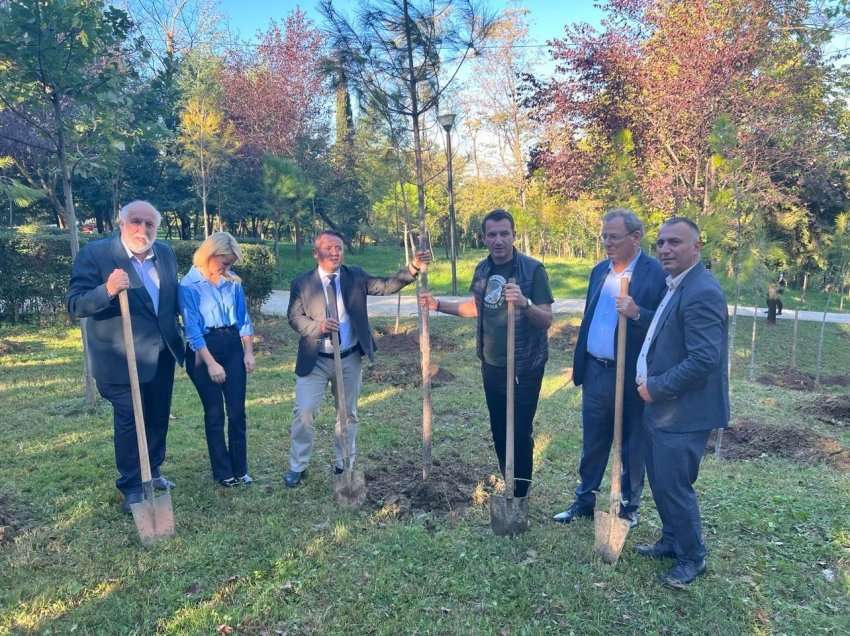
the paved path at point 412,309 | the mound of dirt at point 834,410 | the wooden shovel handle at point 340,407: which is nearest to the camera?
the wooden shovel handle at point 340,407

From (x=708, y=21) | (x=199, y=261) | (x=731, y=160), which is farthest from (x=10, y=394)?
(x=708, y=21)

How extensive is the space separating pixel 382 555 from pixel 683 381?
2.02m

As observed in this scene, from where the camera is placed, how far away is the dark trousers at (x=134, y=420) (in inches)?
149

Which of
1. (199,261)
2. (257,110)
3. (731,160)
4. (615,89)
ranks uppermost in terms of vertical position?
(257,110)

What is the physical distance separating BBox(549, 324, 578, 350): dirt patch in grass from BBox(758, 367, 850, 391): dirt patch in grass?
3403 mm

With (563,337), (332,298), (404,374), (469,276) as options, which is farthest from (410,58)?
(469,276)

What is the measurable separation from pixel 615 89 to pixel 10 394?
33.2 feet

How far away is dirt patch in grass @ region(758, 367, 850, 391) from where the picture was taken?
9523 millimetres

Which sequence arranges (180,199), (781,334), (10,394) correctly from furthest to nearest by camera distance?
(180,199) < (781,334) < (10,394)

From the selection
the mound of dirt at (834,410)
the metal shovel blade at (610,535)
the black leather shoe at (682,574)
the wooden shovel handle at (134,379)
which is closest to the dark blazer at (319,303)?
the wooden shovel handle at (134,379)

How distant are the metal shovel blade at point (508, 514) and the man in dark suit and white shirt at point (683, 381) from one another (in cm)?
86

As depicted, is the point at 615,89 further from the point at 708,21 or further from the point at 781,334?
the point at 781,334

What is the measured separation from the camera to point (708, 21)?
8.23 metres

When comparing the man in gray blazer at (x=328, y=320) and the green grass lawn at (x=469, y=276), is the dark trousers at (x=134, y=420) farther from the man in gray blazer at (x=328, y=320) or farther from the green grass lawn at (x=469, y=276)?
the green grass lawn at (x=469, y=276)
